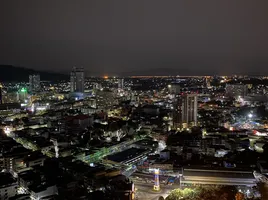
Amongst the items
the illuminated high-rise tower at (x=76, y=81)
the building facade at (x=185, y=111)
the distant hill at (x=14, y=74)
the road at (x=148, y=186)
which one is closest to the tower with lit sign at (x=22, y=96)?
the illuminated high-rise tower at (x=76, y=81)

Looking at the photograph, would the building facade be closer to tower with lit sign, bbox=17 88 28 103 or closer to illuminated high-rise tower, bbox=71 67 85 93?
tower with lit sign, bbox=17 88 28 103

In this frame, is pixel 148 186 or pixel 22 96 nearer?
pixel 148 186

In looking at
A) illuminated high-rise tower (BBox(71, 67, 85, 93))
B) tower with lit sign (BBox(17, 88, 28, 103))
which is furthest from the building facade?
illuminated high-rise tower (BBox(71, 67, 85, 93))

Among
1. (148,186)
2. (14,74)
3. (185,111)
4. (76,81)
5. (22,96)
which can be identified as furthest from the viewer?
(14,74)

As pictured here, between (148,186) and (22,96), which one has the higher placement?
(22,96)

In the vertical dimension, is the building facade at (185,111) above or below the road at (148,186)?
above

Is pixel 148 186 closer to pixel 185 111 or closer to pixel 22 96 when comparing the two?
pixel 185 111

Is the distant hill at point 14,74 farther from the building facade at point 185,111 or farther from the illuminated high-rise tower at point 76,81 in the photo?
the building facade at point 185,111

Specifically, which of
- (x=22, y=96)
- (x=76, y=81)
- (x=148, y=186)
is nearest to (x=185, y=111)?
(x=148, y=186)

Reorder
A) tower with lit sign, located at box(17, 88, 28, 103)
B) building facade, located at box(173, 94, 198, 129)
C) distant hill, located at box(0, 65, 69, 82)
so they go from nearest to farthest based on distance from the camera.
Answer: building facade, located at box(173, 94, 198, 129), tower with lit sign, located at box(17, 88, 28, 103), distant hill, located at box(0, 65, 69, 82)

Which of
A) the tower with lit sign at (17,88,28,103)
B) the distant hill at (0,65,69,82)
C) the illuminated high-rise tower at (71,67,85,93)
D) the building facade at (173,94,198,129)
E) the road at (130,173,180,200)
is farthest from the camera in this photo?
the distant hill at (0,65,69,82)

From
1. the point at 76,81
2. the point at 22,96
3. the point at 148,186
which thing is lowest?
the point at 148,186

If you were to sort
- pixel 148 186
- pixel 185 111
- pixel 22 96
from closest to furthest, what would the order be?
1. pixel 148 186
2. pixel 185 111
3. pixel 22 96
